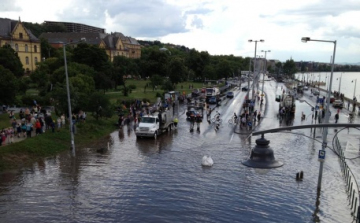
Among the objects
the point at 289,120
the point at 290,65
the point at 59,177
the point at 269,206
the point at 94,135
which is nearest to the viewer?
the point at 269,206

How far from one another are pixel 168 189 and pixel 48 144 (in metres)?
12.5

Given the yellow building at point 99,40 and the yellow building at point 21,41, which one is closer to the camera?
the yellow building at point 21,41

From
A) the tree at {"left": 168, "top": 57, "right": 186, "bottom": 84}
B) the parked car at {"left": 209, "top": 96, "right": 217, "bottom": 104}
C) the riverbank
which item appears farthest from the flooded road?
the tree at {"left": 168, "top": 57, "right": 186, "bottom": 84}

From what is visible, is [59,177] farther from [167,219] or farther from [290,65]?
[290,65]

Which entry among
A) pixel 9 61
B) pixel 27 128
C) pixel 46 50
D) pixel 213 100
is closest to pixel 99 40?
pixel 46 50

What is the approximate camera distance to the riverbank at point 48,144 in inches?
889

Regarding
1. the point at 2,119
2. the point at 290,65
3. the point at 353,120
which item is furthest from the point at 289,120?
the point at 290,65

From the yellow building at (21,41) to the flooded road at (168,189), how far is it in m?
61.4

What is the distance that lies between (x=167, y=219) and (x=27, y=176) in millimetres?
10193

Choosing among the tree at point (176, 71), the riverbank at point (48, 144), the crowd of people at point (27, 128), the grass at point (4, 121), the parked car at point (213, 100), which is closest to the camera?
the riverbank at point (48, 144)

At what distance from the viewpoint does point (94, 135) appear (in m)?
31.6

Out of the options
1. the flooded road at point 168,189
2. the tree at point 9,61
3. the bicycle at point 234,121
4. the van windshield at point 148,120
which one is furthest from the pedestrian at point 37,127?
the tree at point 9,61

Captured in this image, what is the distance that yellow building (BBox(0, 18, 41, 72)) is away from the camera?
76375mm

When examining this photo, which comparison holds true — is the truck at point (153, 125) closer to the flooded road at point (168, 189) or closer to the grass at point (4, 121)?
the flooded road at point (168, 189)
